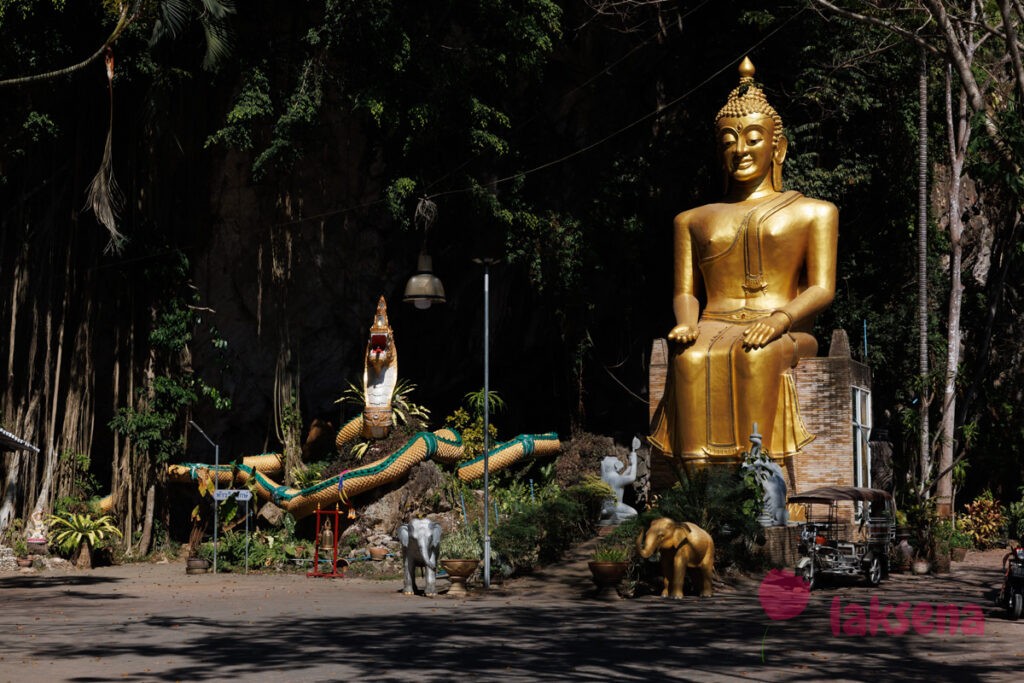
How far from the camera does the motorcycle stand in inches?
441

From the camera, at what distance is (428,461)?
18.6 m

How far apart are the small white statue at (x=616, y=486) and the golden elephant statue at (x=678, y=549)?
472 centimetres

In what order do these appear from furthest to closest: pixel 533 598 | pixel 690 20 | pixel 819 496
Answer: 1. pixel 690 20
2. pixel 819 496
3. pixel 533 598

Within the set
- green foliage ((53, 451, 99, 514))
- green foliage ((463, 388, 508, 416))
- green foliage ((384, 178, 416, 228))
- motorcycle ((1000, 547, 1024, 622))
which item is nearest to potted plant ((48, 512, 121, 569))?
green foliage ((53, 451, 99, 514))

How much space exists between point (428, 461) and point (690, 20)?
388 inches

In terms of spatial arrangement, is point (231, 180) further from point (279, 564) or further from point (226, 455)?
point (279, 564)

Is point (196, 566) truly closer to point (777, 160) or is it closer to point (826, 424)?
point (826, 424)

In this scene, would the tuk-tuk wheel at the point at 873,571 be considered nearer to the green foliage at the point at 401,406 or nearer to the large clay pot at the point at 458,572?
the large clay pot at the point at 458,572

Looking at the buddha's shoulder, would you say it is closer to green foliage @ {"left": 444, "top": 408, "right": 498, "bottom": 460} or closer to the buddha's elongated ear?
the buddha's elongated ear

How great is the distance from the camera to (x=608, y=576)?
13445mm

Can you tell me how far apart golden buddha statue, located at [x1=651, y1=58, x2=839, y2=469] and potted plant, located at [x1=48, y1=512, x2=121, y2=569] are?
7.85 metres

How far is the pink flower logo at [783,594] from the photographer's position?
39.2 ft

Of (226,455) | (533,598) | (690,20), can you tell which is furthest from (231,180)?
(533,598)

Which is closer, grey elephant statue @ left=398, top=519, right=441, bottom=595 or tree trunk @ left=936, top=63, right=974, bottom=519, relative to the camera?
grey elephant statue @ left=398, top=519, right=441, bottom=595
